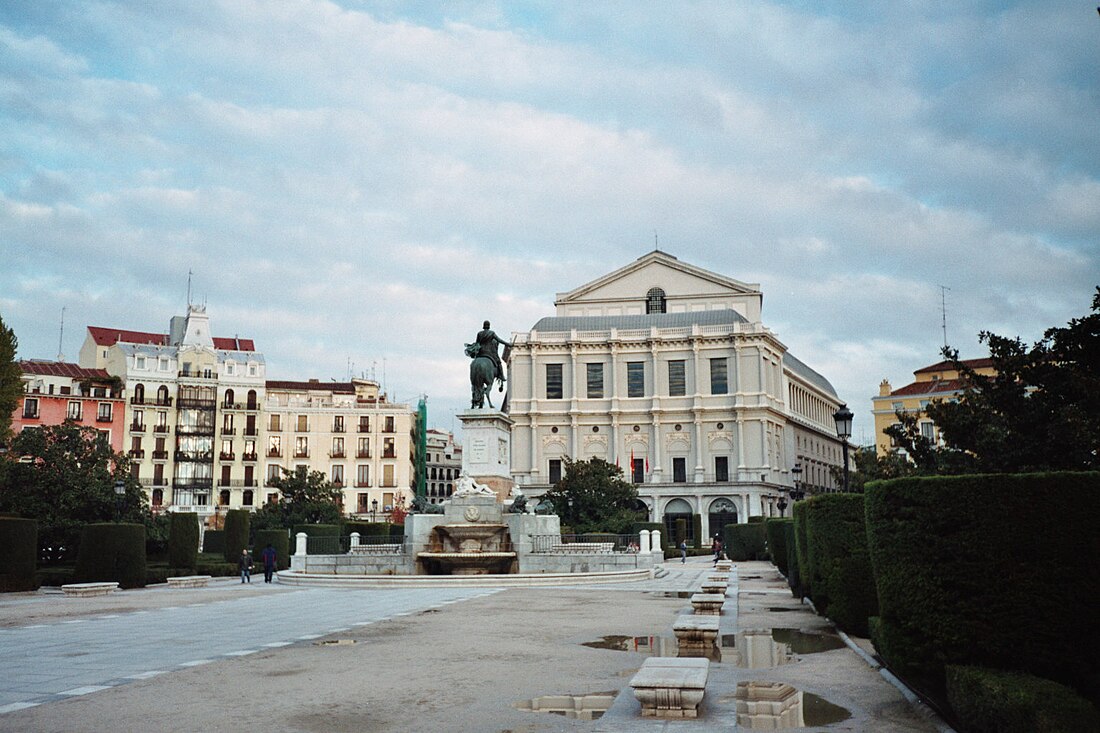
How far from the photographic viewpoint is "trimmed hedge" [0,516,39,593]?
91.6 feet

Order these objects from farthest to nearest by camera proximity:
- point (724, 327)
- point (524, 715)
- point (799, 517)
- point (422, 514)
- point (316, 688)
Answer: point (724, 327), point (422, 514), point (799, 517), point (316, 688), point (524, 715)

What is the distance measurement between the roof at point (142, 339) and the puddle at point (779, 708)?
9250 cm

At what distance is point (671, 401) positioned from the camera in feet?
277

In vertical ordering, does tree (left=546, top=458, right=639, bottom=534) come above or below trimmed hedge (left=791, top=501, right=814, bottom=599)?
above

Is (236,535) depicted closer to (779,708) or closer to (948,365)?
(779,708)

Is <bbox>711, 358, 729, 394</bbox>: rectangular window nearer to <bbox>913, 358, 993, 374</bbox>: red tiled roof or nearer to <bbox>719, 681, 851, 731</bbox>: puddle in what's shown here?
<bbox>913, 358, 993, 374</bbox>: red tiled roof

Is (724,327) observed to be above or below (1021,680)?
above

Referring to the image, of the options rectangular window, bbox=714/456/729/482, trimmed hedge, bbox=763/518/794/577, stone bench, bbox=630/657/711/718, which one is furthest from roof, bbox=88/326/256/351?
stone bench, bbox=630/657/711/718

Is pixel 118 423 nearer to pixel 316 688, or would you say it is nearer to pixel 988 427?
pixel 988 427

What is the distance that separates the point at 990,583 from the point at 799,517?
1333 cm

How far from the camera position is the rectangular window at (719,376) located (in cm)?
8338

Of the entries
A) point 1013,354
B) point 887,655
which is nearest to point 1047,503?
point 887,655

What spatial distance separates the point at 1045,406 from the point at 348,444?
7782 centimetres

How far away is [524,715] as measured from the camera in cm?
890
